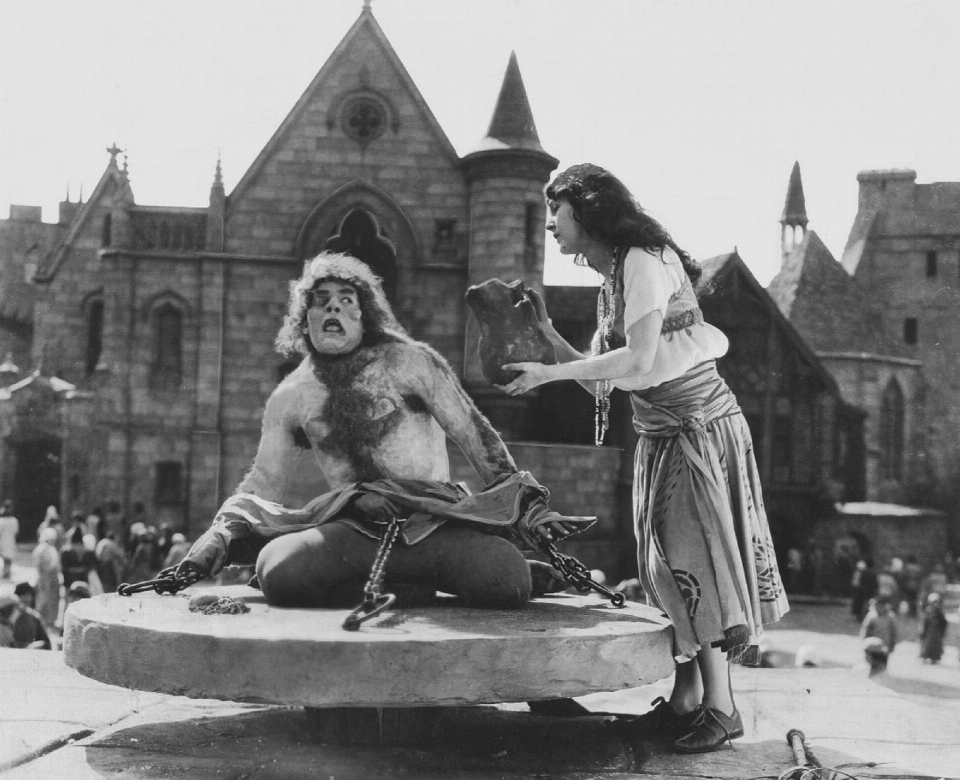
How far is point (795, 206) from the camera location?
41.8m

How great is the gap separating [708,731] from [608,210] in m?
1.69

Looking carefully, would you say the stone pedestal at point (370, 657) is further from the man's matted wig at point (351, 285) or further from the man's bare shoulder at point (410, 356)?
the man's matted wig at point (351, 285)

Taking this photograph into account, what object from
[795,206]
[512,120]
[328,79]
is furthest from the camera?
[795,206]

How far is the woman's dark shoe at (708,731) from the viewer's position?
3.35 metres

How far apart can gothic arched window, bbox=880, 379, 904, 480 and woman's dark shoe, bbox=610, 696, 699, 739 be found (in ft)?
98.0

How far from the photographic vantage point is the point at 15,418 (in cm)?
2789

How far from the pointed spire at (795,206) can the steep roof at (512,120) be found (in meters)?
23.4

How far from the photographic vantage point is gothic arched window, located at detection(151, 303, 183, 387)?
2134 cm

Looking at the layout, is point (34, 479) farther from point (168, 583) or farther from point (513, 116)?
point (168, 583)

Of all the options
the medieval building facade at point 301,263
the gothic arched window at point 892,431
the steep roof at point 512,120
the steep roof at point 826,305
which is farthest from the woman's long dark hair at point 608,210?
the gothic arched window at point 892,431

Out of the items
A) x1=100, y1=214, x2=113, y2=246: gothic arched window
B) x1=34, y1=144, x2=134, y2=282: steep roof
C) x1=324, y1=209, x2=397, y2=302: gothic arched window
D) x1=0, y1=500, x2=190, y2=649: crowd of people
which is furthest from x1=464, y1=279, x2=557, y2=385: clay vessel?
x1=100, y1=214, x2=113, y2=246: gothic arched window

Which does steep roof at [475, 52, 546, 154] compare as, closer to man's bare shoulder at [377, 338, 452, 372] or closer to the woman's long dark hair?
man's bare shoulder at [377, 338, 452, 372]

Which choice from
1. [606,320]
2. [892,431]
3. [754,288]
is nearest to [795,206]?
[892,431]

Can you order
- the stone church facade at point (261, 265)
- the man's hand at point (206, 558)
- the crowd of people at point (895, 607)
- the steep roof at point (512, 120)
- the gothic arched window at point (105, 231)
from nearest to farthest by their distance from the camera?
1. the man's hand at point (206, 558)
2. the crowd of people at point (895, 607)
3. the steep roof at point (512, 120)
4. the stone church facade at point (261, 265)
5. the gothic arched window at point (105, 231)
